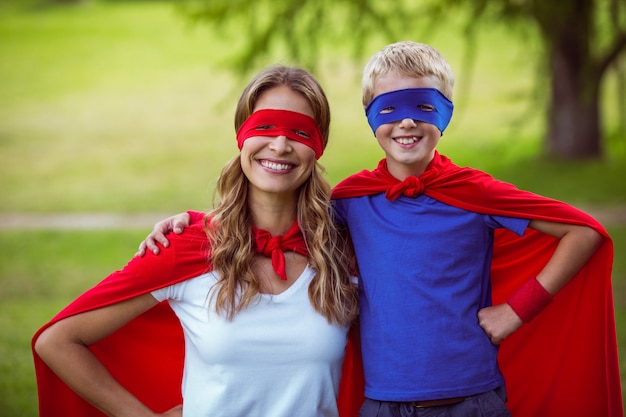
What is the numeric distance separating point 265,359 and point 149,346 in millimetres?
772

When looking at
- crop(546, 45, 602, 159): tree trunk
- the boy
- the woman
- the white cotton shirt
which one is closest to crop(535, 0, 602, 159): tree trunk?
crop(546, 45, 602, 159): tree trunk

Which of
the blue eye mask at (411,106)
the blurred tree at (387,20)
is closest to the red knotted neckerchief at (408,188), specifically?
the blue eye mask at (411,106)

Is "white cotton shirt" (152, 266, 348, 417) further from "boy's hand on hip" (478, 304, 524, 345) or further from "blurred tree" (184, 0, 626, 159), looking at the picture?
"blurred tree" (184, 0, 626, 159)

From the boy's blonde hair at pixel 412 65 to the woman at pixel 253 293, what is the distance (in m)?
0.30

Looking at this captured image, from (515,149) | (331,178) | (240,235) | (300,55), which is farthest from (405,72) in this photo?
(515,149)

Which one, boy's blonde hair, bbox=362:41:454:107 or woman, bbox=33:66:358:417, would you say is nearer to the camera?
woman, bbox=33:66:358:417

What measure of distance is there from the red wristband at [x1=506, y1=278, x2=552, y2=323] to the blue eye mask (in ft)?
2.62

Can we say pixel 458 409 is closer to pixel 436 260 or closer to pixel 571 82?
pixel 436 260

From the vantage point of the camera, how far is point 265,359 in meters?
3.48

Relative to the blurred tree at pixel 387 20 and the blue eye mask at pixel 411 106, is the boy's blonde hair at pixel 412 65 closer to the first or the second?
the blue eye mask at pixel 411 106

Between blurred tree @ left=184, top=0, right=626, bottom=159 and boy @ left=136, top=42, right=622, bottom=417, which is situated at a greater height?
blurred tree @ left=184, top=0, right=626, bottom=159

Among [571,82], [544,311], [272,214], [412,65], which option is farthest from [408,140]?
[571,82]

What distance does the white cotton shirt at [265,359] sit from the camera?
3.48 metres

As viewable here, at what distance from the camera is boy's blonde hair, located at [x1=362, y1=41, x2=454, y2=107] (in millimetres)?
3756
